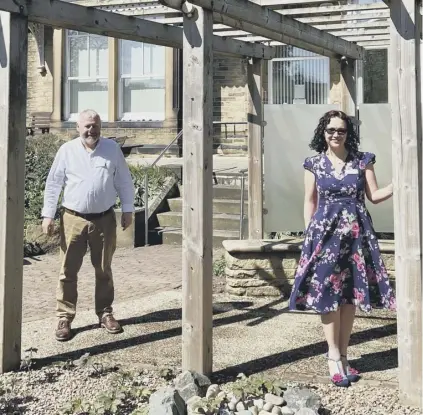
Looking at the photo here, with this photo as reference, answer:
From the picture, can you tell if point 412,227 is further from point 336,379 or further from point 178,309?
point 178,309

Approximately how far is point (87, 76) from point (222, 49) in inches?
465

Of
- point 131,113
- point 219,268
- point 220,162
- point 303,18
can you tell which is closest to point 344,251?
point 303,18

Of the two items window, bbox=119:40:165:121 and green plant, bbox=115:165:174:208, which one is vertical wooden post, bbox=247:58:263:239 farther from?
window, bbox=119:40:165:121

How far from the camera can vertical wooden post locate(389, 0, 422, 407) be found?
3.75 m

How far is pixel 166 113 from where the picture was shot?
1602 cm

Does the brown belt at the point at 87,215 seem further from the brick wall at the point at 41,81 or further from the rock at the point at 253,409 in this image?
the brick wall at the point at 41,81

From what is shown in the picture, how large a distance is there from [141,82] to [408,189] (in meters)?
14.0

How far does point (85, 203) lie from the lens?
17.0 ft

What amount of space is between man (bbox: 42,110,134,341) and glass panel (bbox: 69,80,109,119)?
41.1 ft

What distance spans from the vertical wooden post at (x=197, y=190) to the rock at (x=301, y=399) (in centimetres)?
77

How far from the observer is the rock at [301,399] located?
3.56 metres

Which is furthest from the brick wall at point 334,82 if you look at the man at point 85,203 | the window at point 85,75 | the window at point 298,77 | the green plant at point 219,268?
the man at point 85,203

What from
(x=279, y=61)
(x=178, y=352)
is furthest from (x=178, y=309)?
(x=279, y=61)

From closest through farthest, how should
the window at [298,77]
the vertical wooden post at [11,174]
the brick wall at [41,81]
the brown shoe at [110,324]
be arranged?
the vertical wooden post at [11,174]
the brown shoe at [110,324]
the window at [298,77]
the brick wall at [41,81]
